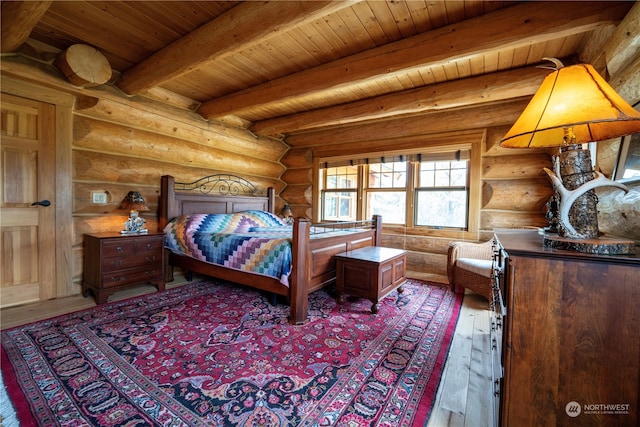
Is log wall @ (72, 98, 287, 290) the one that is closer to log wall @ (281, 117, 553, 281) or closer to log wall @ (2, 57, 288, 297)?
log wall @ (2, 57, 288, 297)

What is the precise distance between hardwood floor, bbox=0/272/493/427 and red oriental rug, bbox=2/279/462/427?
8 centimetres

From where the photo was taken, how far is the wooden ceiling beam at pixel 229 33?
1.80m

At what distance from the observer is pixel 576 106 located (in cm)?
96

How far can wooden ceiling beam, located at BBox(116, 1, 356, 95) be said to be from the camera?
180cm

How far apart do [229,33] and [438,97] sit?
2296 millimetres

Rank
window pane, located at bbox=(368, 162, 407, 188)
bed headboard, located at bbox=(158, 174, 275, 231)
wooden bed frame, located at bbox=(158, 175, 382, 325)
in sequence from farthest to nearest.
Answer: window pane, located at bbox=(368, 162, 407, 188) → bed headboard, located at bbox=(158, 174, 275, 231) → wooden bed frame, located at bbox=(158, 175, 382, 325)

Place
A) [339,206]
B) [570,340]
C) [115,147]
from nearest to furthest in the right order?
[570,340] → [115,147] → [339,206]

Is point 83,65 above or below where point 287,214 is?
above

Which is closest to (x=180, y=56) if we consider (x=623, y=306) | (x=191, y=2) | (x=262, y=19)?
(x=191, y=2)

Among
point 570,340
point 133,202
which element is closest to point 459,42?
point 570,340

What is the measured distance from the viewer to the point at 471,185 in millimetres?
3664

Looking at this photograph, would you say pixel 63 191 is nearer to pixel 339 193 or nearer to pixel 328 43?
pixel 328 43

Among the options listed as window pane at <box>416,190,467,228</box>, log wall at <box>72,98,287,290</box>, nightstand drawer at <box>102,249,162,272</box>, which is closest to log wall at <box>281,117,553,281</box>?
window pane at <box>416,190,467,228</box>

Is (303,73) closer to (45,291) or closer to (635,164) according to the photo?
(635,164)
